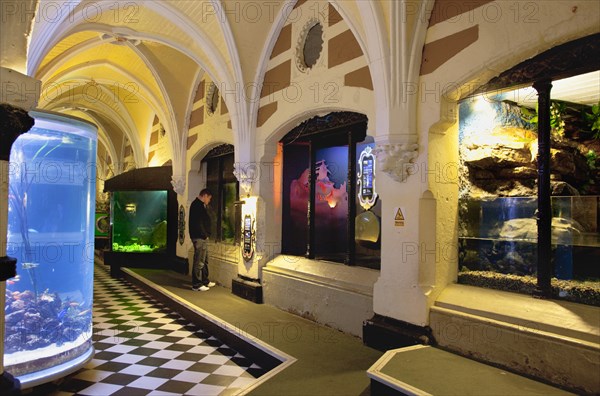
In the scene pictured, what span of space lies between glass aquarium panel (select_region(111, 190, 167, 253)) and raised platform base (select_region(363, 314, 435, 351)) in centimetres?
790

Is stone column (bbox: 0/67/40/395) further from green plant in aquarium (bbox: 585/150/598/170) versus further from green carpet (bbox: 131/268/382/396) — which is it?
green plant in aquarium (bbox: 585/150/598/170)

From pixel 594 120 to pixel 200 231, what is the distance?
6.25 m

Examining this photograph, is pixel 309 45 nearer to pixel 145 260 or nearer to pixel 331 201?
pixel 331 201

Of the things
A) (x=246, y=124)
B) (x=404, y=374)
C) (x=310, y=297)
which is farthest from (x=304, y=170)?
(x=404, y=374)

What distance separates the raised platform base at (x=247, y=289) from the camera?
7070mm

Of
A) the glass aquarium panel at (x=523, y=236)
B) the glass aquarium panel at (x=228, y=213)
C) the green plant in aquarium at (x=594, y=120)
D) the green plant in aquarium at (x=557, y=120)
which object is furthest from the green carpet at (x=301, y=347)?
the green plant in aquarium at (x=594, y=120)

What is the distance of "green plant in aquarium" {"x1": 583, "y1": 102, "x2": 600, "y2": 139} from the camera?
5477 mm

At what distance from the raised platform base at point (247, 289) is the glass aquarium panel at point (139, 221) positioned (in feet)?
14.6

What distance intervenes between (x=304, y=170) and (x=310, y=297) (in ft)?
7.66

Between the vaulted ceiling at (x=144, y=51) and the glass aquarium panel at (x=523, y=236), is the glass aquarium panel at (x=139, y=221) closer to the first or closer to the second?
the vaulted ceiling at (x=144, y=51)

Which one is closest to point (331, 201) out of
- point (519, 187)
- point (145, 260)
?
point (519, 187)

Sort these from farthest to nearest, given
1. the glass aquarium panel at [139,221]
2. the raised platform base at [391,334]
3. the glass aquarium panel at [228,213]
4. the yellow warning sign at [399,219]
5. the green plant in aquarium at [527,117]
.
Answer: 1. the glass aquarium panel at [139,221]
2. the glass aquarium panel at [228,213]
3. the green plant in aquarium at [527,117]
4. the yellow warning sign at [399,219]
5. the raised platform base at [391,334]

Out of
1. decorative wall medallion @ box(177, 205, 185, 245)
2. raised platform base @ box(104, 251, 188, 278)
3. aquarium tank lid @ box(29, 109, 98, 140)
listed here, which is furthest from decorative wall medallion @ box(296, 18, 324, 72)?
raised platform base @ box(104, 251, 188, 278)

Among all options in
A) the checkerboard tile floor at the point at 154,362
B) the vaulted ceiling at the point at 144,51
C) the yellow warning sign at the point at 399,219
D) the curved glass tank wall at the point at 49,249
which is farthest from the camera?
the vaulted ceiling at the point at 144,51
